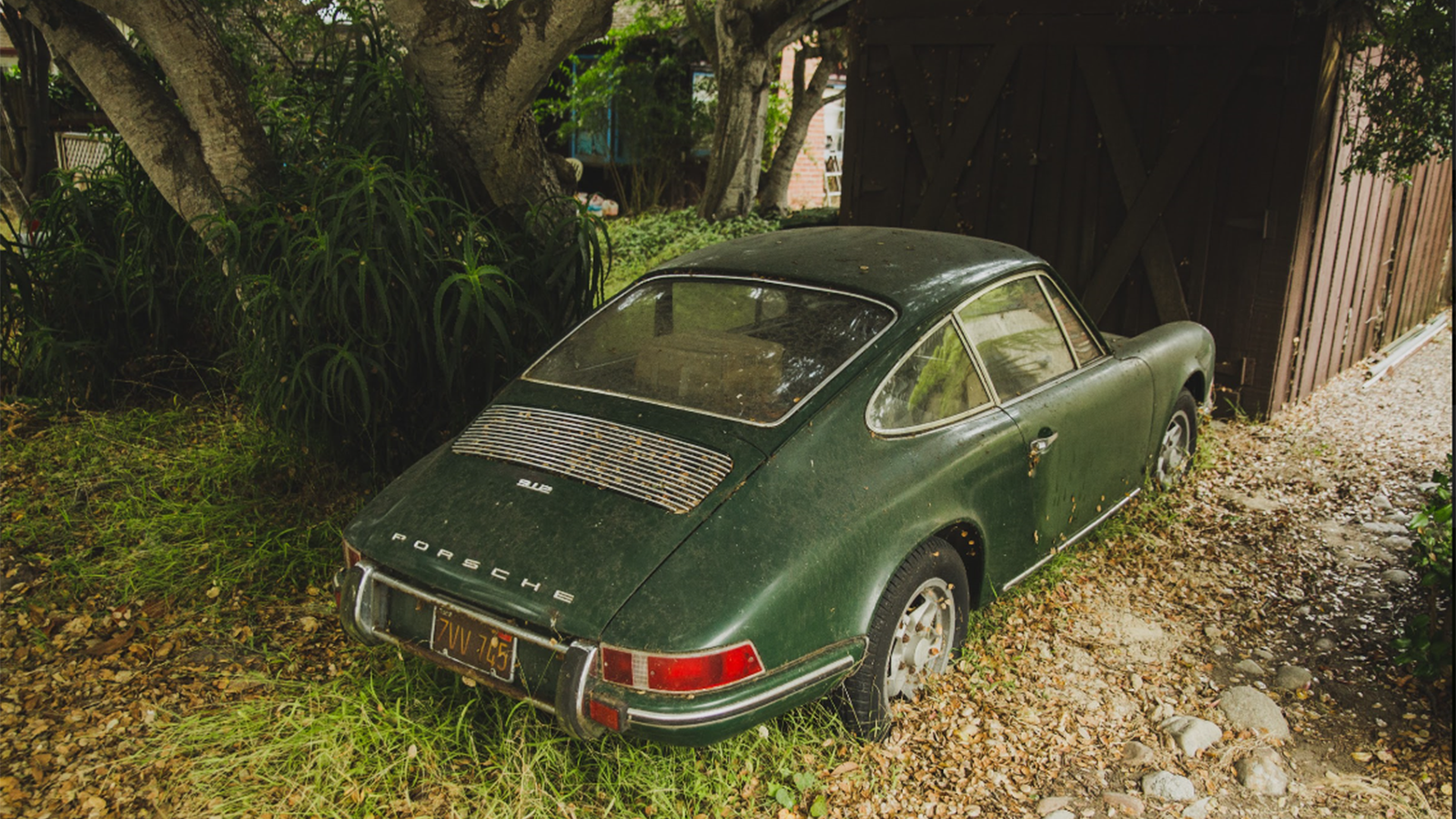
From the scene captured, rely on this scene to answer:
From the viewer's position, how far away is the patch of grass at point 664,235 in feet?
36.4

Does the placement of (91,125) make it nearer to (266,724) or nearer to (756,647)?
(266,724)

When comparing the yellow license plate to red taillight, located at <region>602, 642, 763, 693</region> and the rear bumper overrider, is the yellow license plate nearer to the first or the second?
the rear bumper overrider

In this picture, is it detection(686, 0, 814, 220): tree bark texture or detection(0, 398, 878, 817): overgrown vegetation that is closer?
detection(0, 398, 878, 817): overgrown vegetation

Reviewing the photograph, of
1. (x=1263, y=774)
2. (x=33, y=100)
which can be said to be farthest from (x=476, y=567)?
(x=33, y=100)

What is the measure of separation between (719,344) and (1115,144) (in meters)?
4.04

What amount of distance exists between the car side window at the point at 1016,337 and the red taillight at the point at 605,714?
1.82 m

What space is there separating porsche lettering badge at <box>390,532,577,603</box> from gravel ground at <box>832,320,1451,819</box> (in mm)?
1036

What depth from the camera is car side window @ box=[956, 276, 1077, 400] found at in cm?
357

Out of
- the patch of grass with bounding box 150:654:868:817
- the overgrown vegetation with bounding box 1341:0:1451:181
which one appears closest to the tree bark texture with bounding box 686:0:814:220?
the overgrown vegetation with bounding box 1341:0:1451:181

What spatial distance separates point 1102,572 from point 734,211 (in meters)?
9.46

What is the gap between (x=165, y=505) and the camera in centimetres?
447

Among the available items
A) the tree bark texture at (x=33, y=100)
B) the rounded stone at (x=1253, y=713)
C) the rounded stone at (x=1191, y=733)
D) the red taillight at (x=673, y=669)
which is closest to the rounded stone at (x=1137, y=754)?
the rounded stone at (x=1191, y=733)

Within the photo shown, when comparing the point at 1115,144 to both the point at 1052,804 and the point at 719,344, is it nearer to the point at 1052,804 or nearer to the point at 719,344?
the point at 719,344

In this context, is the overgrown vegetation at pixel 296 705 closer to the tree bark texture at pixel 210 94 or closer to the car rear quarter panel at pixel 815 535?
the car rear quarter panel at pixel 815 535
